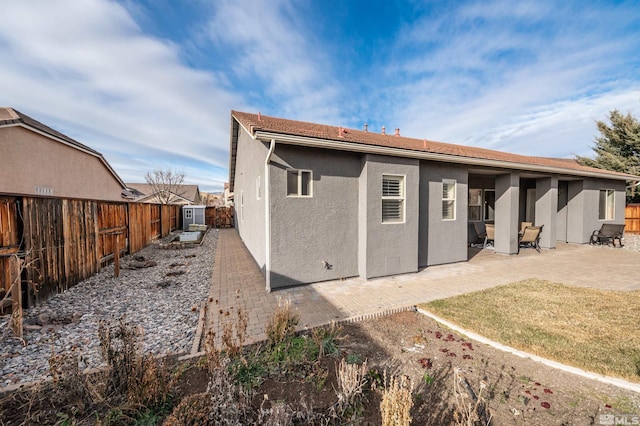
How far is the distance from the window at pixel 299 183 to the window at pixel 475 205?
9161mm

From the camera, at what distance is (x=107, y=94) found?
993cm

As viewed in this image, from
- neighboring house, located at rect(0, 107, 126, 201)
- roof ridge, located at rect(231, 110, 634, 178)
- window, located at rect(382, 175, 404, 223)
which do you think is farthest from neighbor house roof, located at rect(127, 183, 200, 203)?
window, located at rect(382, 175, 404, 223)

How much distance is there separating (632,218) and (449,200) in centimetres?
1751

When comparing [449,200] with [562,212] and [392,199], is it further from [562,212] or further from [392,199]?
[562,212]

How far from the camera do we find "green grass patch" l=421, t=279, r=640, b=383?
3073mm

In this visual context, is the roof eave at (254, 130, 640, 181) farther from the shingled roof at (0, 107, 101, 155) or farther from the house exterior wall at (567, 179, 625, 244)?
the shingled roof at (0, 107, 101, 155)

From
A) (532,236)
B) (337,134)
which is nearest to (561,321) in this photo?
(337,134)

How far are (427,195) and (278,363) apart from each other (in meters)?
6.36

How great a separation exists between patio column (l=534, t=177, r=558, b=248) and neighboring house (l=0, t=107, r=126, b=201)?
17886 millimetres

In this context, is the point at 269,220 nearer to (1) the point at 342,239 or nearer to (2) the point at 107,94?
(1) the point at 342,239

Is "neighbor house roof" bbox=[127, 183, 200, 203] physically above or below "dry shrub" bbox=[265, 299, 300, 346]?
above

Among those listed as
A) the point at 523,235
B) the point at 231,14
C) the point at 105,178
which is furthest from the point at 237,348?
the point at 105,178
